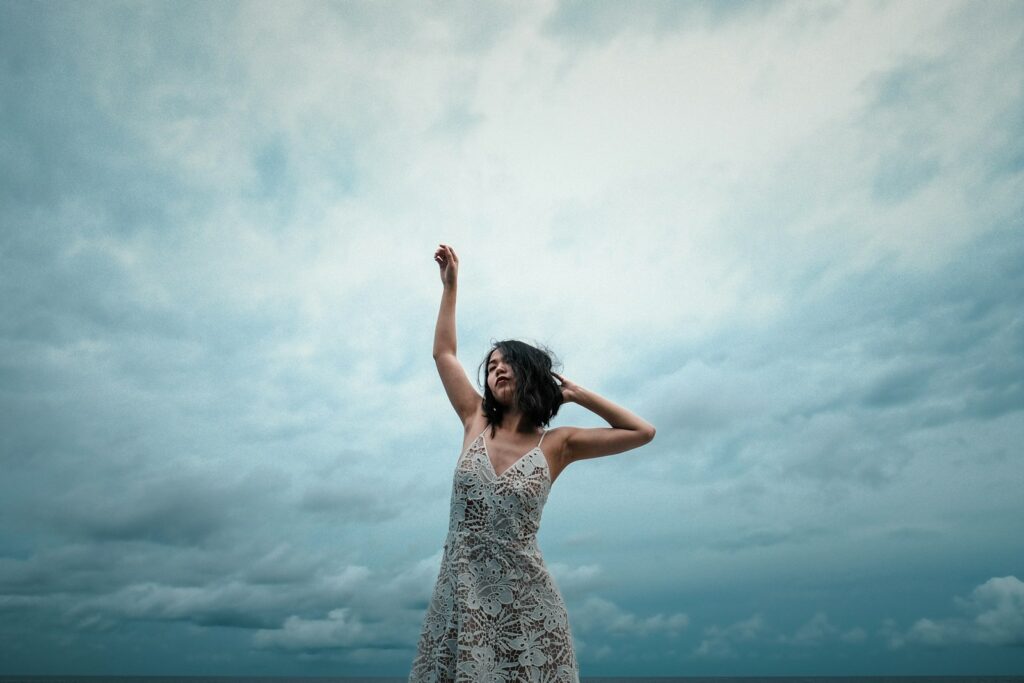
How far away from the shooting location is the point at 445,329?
4641 millimetres

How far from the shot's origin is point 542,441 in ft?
14.2

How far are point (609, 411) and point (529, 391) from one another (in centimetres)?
46

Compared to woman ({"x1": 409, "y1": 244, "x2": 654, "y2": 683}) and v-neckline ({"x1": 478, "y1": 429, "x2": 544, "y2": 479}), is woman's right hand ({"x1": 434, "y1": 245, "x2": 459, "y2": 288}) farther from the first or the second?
v-neckline ({"x1": 478, "y1": 429, "x2": 544, "y2": 479})

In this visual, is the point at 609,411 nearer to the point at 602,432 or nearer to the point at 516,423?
the point at 602,432

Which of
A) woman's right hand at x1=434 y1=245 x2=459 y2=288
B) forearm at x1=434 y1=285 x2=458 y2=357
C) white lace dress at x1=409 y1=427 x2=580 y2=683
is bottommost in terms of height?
white lace dress at x1=409 y1=427 x2=580 y2=683

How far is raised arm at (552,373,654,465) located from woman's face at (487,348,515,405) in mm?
277

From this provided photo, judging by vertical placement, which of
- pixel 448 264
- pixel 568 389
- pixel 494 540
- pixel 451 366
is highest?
pixel 448 264

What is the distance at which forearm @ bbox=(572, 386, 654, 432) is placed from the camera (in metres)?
4.43

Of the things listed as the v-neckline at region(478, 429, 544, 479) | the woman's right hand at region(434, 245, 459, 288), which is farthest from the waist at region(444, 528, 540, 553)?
the woman's right hand at region(434, 245, 459, 288)

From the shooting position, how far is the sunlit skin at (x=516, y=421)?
14.2ft

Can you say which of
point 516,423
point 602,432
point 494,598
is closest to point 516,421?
point 516,423

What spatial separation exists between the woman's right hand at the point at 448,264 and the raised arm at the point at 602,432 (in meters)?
0.86

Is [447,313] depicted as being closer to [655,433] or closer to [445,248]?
[445,248]

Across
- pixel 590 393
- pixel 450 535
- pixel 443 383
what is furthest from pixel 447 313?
pixel 450 535
